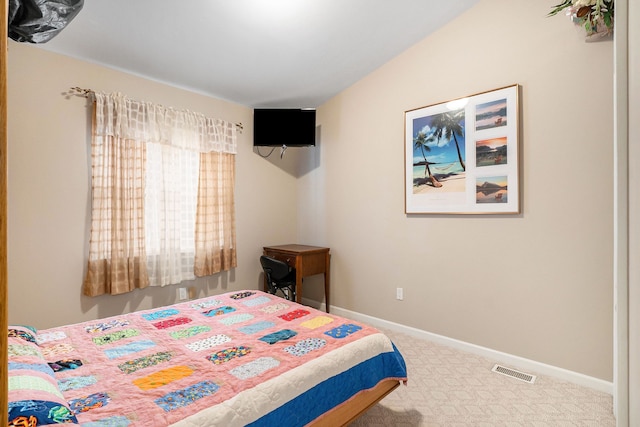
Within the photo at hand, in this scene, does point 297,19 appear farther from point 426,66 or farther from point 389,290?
point 389,290

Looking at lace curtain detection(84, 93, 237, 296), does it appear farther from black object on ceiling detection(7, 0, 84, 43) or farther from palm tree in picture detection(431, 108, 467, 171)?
palm tree in picture detection(431, 108, 467, 171)

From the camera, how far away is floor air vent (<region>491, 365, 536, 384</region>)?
7.71ft

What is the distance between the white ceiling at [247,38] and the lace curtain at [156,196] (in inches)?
15.3

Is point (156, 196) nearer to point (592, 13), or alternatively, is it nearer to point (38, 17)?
point (38, 17)

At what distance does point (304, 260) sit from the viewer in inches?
141

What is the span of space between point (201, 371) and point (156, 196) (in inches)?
84.8

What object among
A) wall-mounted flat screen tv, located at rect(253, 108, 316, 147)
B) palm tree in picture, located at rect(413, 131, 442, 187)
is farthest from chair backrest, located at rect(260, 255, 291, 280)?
palm tree in picture, located at rect(413, 131, 442, 187)

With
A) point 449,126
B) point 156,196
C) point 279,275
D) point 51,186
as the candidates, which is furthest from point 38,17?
point 449,126

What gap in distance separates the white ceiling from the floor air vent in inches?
115

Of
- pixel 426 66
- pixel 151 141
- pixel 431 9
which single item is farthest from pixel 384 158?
pixel 151 141

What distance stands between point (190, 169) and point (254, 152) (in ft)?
2.81

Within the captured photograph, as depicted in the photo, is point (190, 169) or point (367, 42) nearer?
point (367, 42)

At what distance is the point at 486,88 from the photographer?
8.85 ft

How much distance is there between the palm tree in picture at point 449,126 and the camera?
2838 mm
